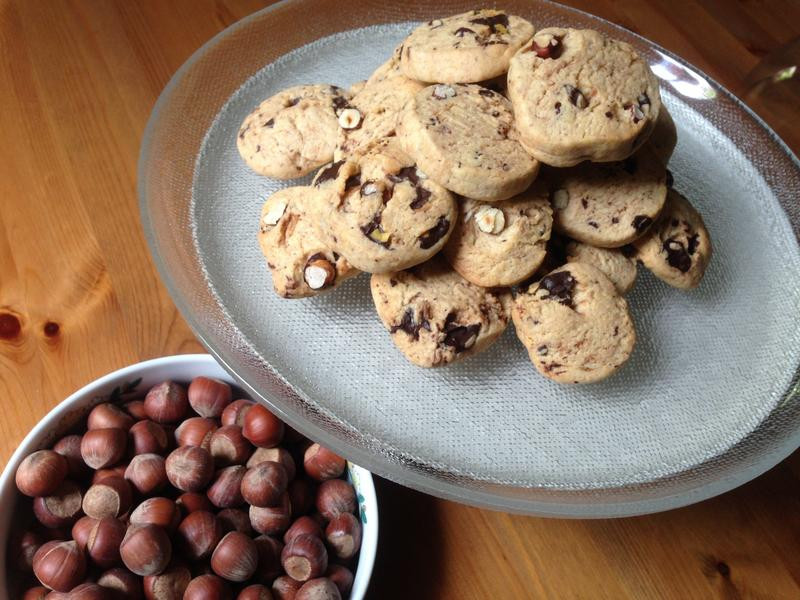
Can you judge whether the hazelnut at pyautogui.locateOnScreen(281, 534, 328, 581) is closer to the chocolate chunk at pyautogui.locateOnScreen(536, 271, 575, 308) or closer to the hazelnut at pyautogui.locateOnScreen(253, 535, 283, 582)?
the hazelnut at pyautogui.locateOnScreen(253, 535, 283, 582)

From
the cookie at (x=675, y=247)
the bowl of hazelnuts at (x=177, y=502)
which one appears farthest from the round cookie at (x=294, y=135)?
the cookie at (x=675, y=247)

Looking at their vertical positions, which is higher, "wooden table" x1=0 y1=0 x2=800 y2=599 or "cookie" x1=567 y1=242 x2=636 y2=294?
"cookie" x1=567 y1=242 x2=636 y2=294

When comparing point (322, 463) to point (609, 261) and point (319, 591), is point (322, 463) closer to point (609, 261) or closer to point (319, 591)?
point (319, 591)

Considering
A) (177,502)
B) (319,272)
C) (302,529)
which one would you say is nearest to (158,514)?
(177,502)

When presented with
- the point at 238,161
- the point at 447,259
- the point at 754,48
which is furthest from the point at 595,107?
the point at 754,48

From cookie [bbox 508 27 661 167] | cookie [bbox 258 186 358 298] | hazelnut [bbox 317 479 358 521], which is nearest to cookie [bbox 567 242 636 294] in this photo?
cookie [bbox 508 27 661 167]

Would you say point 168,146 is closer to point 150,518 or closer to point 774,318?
point 150,518

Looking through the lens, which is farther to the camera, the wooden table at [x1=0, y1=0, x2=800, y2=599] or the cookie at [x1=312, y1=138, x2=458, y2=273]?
the wooden table at [x1=0, y1=0, x2=800, y2=599]

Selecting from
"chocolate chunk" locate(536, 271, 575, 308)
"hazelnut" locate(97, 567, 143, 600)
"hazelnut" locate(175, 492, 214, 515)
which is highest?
"chocolate chunk" locate(536, 271, 575, 308)
